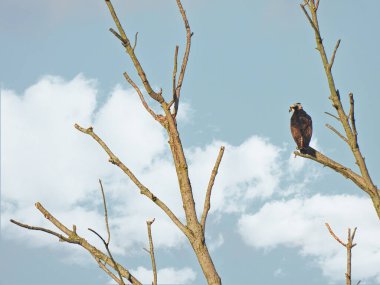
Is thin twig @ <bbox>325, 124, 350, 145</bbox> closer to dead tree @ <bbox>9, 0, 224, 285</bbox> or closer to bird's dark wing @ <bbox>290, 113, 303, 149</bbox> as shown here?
dead tree @ <bbox>9, 0, 224, 285</bbox>

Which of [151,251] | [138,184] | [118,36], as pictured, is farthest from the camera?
[118,36]

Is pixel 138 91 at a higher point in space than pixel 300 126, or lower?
lower

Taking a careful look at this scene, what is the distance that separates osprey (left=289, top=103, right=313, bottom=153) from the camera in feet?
44.3

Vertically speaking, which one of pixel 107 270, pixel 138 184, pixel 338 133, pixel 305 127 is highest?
pixel 305 127

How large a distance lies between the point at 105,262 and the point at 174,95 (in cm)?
127

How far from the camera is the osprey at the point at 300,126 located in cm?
1350

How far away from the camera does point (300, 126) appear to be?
576 inches

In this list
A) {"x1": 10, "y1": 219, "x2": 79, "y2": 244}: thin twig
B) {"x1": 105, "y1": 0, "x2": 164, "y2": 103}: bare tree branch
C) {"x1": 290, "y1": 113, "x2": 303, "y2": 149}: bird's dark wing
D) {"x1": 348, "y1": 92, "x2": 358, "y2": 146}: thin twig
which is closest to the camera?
{"x1": 10, "y1": 219, "x2": 79, "y2": 244}: thin twig

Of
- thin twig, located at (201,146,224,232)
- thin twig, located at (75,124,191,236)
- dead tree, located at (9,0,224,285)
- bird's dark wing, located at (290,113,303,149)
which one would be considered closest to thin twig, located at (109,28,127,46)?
dead tree, located at (9,0,224,285)

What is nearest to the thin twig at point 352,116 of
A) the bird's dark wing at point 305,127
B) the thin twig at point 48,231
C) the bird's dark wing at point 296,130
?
the thin twig at point 48,231

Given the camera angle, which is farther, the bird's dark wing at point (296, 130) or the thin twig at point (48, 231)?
the bird's dark wing at point (296, 130)

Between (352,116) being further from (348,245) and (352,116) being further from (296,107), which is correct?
(296,107)

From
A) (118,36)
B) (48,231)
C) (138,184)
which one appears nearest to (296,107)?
(118,36)

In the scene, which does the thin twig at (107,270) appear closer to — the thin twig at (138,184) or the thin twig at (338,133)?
the thin twig at (138,184)
